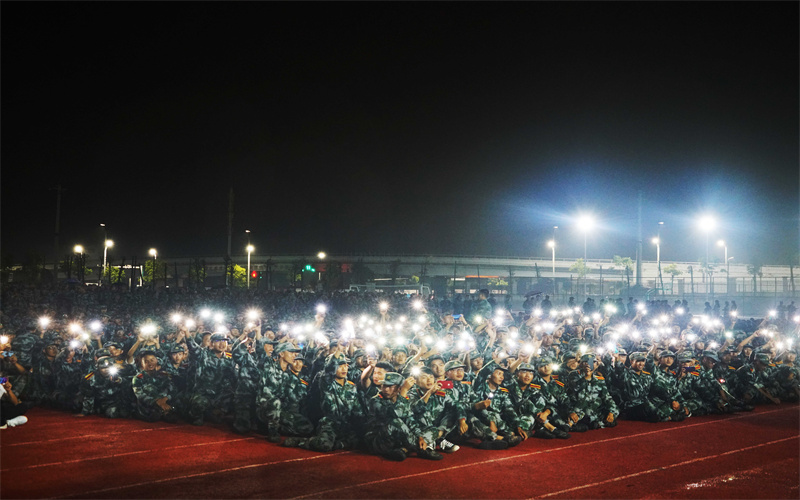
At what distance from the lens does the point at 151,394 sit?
11164 mm

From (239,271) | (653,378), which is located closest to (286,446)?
(653,378)

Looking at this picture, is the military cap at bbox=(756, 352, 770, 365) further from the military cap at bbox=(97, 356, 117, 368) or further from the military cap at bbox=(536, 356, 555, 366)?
the military cap at bbox=(97, 356, 117, 368)

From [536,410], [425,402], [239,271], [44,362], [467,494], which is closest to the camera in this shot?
A: [467,494]

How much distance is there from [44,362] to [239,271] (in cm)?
6549

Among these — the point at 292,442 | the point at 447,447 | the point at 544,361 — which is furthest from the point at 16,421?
the point at 544,361

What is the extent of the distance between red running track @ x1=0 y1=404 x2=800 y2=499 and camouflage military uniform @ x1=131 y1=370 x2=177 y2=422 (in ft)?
0.92

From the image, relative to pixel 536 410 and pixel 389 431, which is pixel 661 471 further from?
pixel 389 431

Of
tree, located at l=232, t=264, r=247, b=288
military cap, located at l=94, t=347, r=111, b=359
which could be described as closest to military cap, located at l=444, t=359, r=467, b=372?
military cap, located at l=94, t=347, r=111, b=359

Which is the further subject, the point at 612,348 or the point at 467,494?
the point at 612,348

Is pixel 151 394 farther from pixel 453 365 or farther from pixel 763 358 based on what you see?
pixel 763 358

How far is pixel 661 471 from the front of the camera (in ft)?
28.4

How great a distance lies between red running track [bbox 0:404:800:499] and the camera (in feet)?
25.0

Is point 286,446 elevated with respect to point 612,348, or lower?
lower

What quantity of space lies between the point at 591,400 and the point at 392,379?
395cm
